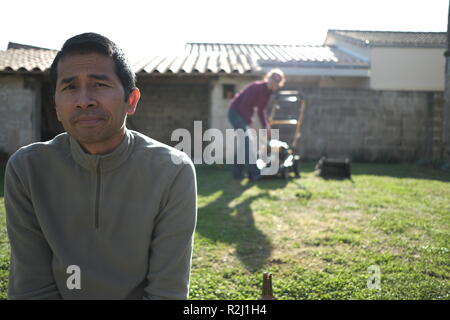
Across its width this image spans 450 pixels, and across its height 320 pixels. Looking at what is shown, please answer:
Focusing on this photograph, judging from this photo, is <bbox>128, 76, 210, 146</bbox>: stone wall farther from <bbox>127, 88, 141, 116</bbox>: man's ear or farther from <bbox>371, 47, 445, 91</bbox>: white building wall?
<bbox>127, 88, 141, 116</bbox>: man's ear

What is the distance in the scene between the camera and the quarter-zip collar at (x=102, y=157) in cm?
157

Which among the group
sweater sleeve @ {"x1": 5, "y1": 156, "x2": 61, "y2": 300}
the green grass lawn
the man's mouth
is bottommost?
the green grass lawn

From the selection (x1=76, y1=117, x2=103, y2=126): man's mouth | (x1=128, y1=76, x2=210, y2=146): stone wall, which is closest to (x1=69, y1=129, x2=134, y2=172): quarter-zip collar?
(x1=76, y1=117, x2=103, y2=126): man's mouth

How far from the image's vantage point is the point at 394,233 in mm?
4043

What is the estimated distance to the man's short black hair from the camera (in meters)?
1.56

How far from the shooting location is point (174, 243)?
1.57 metres

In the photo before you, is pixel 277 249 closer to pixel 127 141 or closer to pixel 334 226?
pixel 334 226

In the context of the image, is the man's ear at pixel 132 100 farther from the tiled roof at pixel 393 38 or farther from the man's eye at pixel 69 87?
the tiled roof at pixel 393 38

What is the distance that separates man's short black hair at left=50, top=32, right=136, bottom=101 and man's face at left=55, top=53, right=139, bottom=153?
2 cm

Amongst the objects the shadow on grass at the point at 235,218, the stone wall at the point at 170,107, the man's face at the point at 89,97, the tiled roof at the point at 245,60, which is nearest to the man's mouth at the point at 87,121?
the man's face at the point at 89,97

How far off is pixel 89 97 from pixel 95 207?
41 cm
